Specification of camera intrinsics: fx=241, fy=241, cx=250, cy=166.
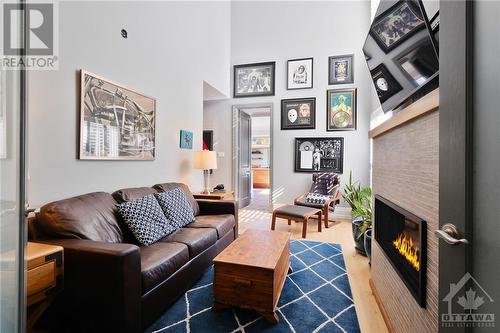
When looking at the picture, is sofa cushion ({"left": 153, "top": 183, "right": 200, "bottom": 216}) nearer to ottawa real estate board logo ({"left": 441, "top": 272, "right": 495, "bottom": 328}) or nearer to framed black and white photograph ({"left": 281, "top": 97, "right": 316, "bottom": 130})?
ottawa real estate board logo ({"left": 441, "top": 272, "right": 495, "bottom": 328})

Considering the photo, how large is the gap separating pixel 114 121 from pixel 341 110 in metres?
4.07

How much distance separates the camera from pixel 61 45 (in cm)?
198

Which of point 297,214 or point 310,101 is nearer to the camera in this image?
point 297,214

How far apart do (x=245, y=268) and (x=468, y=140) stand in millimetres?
1480

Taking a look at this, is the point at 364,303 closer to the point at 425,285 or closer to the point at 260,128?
the point at 425,285

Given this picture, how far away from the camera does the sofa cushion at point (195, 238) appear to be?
2182 millimetres

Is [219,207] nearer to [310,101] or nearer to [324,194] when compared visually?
[324,194]

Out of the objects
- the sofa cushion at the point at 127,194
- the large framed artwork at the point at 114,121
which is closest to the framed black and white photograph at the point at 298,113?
the large framed artwork at the point at 114,121

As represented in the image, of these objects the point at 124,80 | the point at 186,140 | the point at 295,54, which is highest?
the point at 295,54

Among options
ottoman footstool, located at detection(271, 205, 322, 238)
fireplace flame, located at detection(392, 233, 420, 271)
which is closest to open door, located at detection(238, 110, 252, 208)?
ottoman footstool, located at detection(271, 205, 322, 238)

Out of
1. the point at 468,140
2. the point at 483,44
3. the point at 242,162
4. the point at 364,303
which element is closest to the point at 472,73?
the point at 483,44

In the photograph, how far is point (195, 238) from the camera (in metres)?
2.28

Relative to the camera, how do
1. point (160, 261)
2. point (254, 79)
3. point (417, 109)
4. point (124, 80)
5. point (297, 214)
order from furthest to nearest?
point (254, 79) < point (297, 214) < point (124, 80) < point (160, 261) < point (417, 109)

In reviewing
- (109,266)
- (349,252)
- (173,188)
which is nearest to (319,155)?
(349,252)
